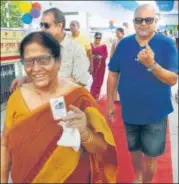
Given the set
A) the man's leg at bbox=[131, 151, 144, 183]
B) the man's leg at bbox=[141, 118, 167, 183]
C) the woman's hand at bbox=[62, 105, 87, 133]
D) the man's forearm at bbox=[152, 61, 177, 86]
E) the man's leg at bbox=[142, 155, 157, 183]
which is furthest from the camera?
the man's leg at bbox=[131, 151, 144, 183]

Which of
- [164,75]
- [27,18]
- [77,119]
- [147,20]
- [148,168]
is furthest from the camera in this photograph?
[27,18]

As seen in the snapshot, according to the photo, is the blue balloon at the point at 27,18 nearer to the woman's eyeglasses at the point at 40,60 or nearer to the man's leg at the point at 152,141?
the man's leg at the point at 152,141

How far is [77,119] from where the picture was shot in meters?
1.31

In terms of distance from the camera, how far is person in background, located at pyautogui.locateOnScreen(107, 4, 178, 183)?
7.36 feet

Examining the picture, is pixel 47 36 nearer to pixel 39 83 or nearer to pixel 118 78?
pixel 39 83

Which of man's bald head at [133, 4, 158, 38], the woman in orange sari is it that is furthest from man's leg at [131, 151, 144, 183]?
the woman in orange sari

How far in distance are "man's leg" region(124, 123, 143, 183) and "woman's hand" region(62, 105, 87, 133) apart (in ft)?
3.89

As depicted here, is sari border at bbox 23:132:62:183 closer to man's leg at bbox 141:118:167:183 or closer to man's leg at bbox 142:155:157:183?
man's leg at bbox 141:118:167:183

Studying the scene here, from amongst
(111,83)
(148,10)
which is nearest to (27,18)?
(111,83)

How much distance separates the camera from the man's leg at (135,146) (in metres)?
2.49

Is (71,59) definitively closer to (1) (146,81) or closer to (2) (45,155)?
(1) (146,81)

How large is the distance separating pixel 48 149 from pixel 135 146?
4.25ft

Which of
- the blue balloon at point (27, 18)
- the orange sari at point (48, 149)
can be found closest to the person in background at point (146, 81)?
the orange sari at point (48, 149)

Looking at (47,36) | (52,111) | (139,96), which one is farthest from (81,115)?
(139,96)
